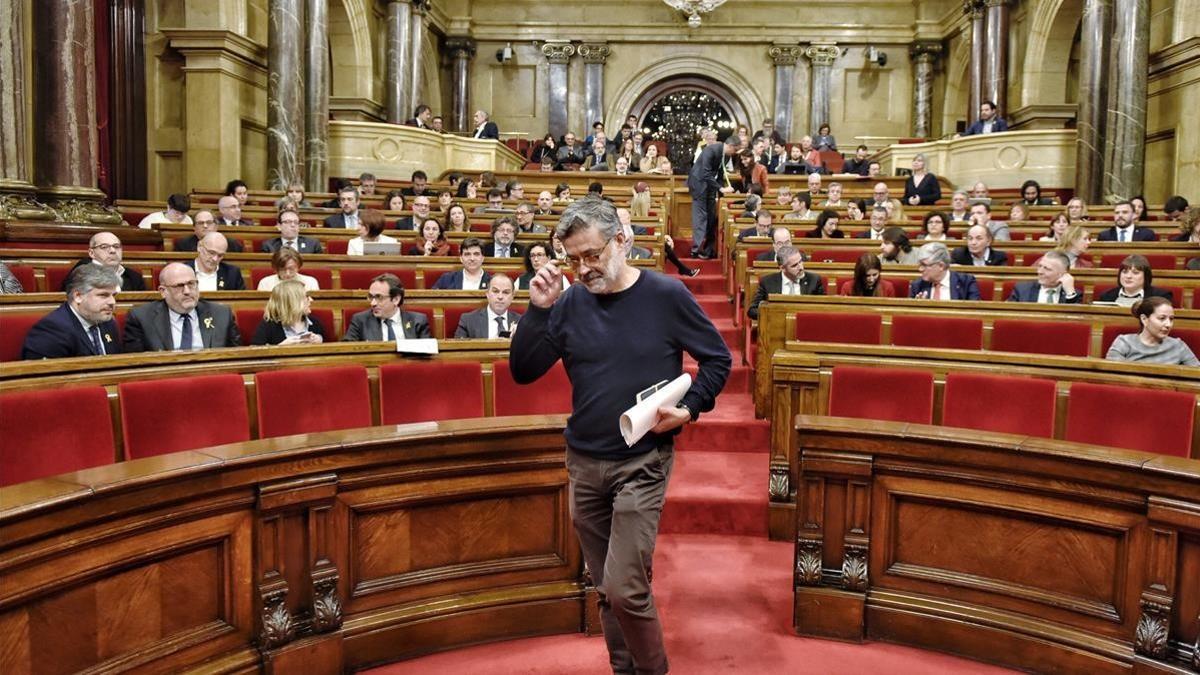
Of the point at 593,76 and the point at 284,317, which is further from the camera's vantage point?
the point at 593,76

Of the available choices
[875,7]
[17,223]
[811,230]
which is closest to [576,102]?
[875,7]

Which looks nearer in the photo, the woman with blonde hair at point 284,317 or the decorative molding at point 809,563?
the decorative molding at point 809,563

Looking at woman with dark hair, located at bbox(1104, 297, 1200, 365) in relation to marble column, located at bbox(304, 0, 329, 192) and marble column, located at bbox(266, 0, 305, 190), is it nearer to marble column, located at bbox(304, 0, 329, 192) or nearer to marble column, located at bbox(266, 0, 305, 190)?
marble column, located at bbox(266, 0, 305, 190)

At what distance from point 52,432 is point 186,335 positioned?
1258 mm

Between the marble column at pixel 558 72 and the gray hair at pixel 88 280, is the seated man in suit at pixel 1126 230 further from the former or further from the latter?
the marble column at pixel 558 72

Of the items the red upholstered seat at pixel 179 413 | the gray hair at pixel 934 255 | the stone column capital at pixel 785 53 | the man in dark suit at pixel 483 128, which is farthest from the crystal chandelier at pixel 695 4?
the red upholstered seat at pixel 179 413

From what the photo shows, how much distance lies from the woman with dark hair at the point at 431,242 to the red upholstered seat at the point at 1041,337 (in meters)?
3.70

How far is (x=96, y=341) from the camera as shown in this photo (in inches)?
143

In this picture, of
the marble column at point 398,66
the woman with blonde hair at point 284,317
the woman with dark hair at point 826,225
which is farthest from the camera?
the marble column at point 398,66

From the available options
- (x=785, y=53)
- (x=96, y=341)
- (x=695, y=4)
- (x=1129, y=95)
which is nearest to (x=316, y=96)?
A: (x=695, y=4)

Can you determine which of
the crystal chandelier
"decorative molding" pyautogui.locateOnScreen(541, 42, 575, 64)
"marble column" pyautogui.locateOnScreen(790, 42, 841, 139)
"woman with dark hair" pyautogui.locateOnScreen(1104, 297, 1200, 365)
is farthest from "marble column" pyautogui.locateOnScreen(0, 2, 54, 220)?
"marble column" pyautogui.locateOnScreen(790, 42, 841, 139)

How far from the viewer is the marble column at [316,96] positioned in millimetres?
10250

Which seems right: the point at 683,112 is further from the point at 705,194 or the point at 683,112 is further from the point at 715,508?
the point at 715,508

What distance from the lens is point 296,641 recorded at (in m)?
2.51
